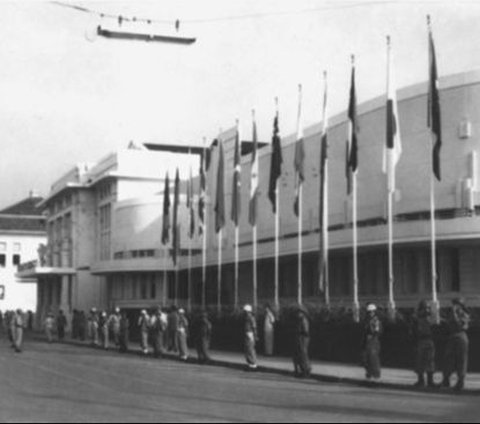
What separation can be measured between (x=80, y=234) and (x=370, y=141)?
40171 millimetres

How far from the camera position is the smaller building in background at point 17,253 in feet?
339

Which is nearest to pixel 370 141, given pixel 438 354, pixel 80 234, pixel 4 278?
pixel 438 354

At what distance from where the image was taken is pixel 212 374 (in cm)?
2441

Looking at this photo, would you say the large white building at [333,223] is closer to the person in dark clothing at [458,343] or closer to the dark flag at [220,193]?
the dark flag at [220,193]

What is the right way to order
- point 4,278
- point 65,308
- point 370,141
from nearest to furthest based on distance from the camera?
point 370,141 < point 65,308 < point 4,278

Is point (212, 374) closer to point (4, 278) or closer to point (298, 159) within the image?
point (298, 159)

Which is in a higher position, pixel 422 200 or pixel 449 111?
pixel 449 111

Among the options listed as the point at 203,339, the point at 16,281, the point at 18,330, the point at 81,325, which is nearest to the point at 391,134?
the point at 203,339

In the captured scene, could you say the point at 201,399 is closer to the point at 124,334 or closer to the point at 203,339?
the point at 203,339

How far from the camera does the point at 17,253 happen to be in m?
105

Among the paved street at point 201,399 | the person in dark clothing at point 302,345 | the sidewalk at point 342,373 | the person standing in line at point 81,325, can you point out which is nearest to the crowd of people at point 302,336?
the person in dark clothing at point 302,345

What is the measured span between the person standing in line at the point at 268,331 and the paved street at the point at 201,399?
6829 mm

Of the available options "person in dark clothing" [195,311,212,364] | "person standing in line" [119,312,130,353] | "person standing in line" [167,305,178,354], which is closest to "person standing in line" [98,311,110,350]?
"person standing in line" [119,312,130,353]

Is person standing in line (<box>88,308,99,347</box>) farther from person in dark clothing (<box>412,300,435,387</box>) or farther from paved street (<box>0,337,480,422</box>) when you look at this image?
person in dark clothing (<box>412,300,435,387</box>)
